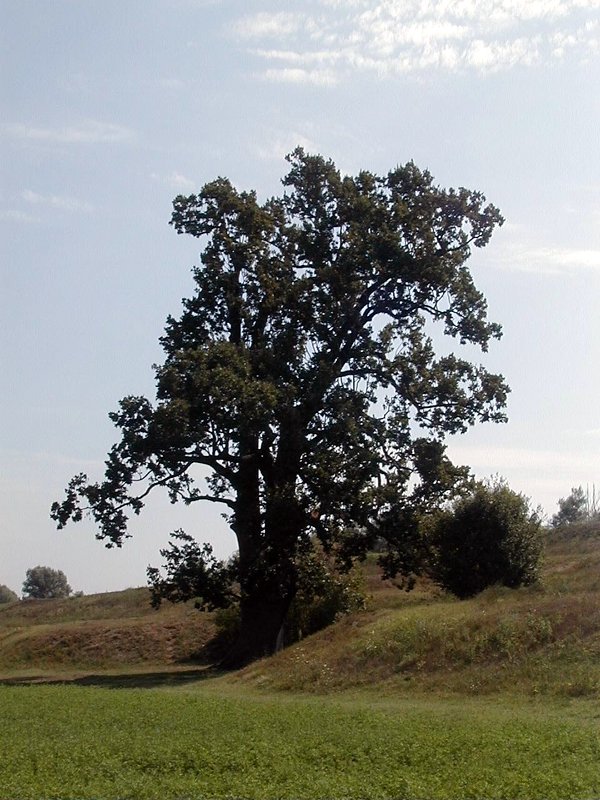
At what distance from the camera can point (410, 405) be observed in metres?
34.9

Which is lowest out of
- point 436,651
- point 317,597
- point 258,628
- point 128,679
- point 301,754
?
point 128,679

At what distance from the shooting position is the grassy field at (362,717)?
13062 millimetres

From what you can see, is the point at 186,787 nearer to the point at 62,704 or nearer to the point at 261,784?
the point at 261,784

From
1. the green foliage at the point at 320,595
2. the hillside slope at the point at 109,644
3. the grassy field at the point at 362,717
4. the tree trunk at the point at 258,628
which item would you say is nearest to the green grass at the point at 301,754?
the grassy field at the point at 362,717

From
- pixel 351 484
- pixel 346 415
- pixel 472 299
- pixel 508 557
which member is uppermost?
pixel 472 299

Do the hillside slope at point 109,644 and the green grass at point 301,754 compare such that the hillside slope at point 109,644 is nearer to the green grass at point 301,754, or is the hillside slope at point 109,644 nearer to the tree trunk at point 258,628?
the tree trunk at point 258,628

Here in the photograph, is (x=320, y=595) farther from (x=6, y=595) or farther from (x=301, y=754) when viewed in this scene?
(x=6, y=595)

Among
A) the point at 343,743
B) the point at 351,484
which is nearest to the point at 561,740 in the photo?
the point at 343,743

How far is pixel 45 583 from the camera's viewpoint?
123m

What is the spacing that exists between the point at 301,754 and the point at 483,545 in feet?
73.3

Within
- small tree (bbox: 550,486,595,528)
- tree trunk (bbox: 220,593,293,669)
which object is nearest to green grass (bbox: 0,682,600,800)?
tree trunk (bbox: 220,593,293,669)

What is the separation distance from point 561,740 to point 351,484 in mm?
18817

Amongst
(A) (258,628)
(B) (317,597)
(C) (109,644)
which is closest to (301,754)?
(A) (258,628)

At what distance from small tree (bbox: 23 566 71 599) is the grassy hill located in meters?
79.8
